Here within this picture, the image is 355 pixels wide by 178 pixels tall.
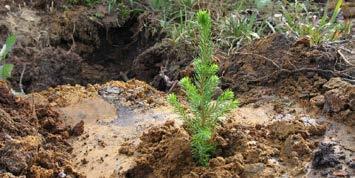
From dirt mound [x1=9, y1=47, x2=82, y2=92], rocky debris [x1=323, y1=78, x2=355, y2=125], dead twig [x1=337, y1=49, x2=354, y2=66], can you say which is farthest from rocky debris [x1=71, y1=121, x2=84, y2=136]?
dead twig [x1=337, y1=49, x2=354, y2=66]

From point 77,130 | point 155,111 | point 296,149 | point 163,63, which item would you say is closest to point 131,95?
point 155,111

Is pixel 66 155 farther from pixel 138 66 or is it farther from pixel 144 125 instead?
pixel 138 66

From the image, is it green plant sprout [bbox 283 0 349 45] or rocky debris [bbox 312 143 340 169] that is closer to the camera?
rocky debris [bbox 312 143 340 169]

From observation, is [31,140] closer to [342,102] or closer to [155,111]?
[155,111]

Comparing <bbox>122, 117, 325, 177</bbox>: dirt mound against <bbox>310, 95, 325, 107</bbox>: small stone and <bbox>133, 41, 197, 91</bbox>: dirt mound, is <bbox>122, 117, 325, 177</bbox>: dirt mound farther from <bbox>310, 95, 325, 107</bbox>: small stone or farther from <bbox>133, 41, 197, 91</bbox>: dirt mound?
<bbox>133, 41, 197, 91</bbox>: dirt mound

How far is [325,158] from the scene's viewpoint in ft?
7.73

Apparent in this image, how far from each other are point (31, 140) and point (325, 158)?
3.90ft

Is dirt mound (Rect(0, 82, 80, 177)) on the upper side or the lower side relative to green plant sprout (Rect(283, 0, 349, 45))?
lower

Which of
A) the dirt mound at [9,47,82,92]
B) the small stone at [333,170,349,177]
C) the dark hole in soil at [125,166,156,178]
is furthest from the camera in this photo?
the dirt mound at [9,47,82,92]

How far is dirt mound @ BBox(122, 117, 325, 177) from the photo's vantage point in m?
2.42

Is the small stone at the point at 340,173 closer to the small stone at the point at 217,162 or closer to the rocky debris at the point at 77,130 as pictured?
the small stone at the point at 217,162

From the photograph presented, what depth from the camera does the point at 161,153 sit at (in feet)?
8.41

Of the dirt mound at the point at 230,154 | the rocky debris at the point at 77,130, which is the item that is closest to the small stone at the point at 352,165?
the dirt mound at the point at 230,154

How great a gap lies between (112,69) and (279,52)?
139 centimetres
